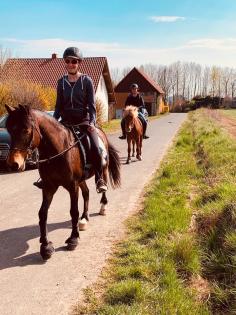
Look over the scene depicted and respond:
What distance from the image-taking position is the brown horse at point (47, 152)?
4414 mm

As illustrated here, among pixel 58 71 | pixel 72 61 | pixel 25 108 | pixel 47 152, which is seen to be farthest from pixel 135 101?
pixel 58 71

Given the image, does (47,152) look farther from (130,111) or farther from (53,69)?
(53,69)

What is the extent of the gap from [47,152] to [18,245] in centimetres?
158

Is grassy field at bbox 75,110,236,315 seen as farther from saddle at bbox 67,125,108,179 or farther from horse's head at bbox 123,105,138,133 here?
horse's head at bbox 123,105,138,133

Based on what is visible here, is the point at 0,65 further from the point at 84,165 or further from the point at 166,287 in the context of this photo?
the point at 166,287

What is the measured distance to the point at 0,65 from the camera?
2803cm

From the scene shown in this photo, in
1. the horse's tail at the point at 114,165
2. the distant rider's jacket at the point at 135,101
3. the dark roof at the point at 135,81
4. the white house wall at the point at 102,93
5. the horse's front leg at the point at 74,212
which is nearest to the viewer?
the horse's front leg at the point at 74,212

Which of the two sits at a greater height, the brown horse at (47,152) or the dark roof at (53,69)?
the dark roof at (53,69)

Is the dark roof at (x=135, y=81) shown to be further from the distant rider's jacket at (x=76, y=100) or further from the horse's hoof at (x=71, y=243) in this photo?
the horse's hoof at (x=71, y=243)

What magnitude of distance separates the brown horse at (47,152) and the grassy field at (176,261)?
1.03 m

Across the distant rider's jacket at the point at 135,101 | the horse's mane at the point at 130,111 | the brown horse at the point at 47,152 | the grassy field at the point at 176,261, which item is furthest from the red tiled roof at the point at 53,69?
the brown horse at the point at 47,152

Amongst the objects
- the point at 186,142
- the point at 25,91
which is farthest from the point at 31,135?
the point at 25,91

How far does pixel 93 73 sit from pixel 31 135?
3553 cm

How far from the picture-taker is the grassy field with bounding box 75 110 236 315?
3.96 metres
